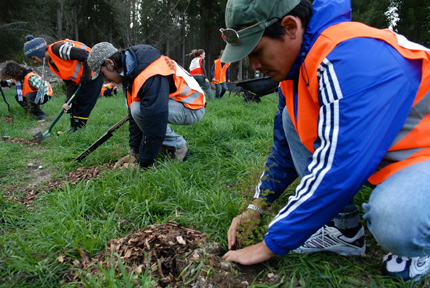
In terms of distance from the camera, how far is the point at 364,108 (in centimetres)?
96

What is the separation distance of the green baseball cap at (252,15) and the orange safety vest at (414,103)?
21 centimetres

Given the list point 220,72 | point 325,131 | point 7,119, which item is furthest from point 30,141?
point 220,72

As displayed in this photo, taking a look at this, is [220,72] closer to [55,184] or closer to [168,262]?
[55,184]

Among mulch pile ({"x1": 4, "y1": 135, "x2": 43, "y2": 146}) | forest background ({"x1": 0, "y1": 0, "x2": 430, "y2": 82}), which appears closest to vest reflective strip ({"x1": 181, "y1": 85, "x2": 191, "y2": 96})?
mulch pile ({"x1": 4, "y1": 135, "x2": 43, "y2": 146})

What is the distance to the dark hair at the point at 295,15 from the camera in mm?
1188

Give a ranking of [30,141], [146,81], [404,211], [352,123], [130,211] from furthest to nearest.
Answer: [30,141]
[146,81]
[130,211]
[404,211]
[352,123]

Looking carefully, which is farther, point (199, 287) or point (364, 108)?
point (199, 287)

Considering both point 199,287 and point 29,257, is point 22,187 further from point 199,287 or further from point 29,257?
point 199,287

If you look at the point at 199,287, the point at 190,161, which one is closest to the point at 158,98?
the point at 190,161

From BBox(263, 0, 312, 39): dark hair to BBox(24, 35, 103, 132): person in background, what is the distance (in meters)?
4.26

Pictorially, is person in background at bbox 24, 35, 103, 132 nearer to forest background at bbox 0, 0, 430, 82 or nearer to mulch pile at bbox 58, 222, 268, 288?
mulch pile at bbox 58, 222, 268, 288

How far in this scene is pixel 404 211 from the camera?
1125 millimetres

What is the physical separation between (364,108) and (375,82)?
0.11m

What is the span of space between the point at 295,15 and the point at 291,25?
0.05 meters
